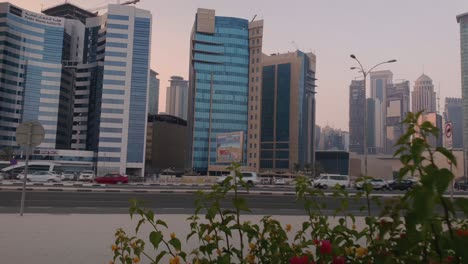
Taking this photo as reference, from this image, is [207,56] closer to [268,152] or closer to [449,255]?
[268,152]

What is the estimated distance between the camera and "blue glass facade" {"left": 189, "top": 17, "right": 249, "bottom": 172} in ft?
383

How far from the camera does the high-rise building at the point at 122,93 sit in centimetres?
10525

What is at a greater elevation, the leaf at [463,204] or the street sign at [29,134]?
the street sign at [29,134]

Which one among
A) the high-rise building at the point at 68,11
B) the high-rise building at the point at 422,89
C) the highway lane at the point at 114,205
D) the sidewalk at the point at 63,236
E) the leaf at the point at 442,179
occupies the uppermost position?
the high-rise building at the point at 68,11

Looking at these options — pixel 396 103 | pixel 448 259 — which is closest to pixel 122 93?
pixel 448 259

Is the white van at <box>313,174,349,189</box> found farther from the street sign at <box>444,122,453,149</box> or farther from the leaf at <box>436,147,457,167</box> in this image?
the leaf at <box>436,147,457,167</box>

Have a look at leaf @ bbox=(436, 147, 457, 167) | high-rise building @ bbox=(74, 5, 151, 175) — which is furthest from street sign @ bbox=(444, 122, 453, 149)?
high-rise building @ bbox=(74, 5, 151, 175)

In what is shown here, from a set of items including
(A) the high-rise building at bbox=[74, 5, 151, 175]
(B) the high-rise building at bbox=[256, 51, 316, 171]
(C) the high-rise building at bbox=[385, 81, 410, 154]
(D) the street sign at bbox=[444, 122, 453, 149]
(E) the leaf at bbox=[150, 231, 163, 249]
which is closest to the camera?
(E) the leaf at bbox=[150, 231, 163, 249]

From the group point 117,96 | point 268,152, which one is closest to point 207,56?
point 117,96

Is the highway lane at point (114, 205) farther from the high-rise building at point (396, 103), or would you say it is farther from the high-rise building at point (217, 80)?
the high-rise building at point (396, 103)

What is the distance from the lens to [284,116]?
13275 centimetres

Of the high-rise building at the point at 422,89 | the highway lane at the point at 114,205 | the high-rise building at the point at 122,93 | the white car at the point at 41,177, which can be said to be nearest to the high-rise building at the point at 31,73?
the high-rise building at the point at 122,93

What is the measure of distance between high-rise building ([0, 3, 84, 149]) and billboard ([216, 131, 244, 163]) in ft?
255

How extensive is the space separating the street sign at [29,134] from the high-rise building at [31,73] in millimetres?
107562
